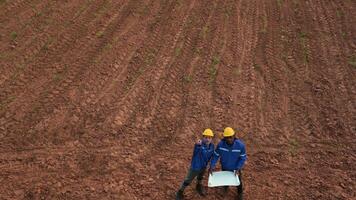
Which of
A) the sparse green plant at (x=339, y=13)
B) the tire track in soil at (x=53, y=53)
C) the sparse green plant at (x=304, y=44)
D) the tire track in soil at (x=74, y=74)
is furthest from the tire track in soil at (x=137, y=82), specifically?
the sparse green plant at (x=339, y=13)

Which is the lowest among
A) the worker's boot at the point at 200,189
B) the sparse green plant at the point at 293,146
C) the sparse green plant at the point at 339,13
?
the worker's boot at the point at 200,189

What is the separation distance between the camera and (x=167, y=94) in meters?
12.2

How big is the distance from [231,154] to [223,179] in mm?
544

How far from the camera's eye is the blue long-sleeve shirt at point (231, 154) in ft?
26.8

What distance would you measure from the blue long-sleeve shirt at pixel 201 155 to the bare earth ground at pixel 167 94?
1.16 m

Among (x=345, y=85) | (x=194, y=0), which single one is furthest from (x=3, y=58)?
(x=345, y=85)

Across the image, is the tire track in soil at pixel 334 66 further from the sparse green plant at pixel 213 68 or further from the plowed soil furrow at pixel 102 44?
the plowed soil furrow at pixel 102 44

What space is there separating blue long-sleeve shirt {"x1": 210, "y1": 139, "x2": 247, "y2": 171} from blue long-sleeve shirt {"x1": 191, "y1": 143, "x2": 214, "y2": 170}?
0.40 ft

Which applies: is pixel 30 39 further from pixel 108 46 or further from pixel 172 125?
pixel 172 125

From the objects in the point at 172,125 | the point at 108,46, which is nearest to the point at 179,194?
the point at 172,125

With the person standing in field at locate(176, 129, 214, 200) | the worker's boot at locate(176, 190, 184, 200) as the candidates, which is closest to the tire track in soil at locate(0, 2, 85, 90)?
the worker's boot at locate(176, 190, 184, 200)

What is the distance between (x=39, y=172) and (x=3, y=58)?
200 inches

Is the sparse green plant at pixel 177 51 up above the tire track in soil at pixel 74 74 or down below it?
above

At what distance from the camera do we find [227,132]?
8.02m
